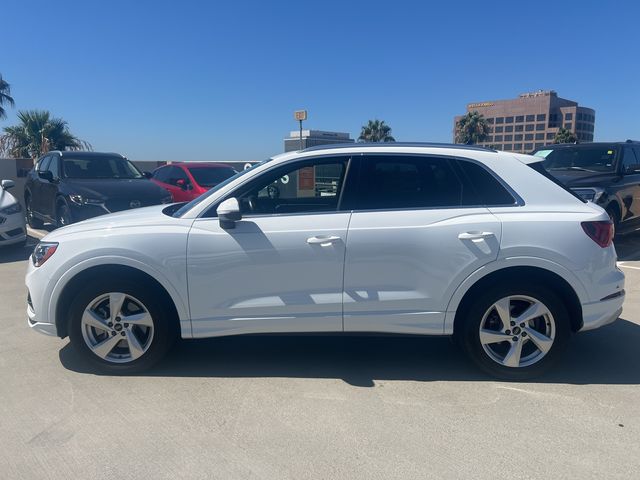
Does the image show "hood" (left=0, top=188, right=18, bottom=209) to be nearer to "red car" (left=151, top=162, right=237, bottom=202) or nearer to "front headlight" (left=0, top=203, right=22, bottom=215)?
"front headlight" (left=0, top=203, right=22, bottom=215)

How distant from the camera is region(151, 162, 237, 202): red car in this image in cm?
1184

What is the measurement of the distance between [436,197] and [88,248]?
2.56 metres

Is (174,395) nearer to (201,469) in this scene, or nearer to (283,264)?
(201,469)

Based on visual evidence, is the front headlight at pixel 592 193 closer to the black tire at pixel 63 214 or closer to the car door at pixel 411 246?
the car door at pixel 411 246

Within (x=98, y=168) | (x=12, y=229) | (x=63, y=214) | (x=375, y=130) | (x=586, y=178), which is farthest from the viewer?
(x=375, y=130)

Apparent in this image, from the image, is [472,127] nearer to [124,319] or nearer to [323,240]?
[323,240]

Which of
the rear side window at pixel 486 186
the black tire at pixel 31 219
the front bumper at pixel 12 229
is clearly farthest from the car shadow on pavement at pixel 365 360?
the black tire at pixel 31 219

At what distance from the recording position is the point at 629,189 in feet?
29.3

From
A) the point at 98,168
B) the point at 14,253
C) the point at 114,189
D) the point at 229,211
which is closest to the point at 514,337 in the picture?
the point at 229,211

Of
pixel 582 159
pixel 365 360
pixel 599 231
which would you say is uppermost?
pixel 582 159

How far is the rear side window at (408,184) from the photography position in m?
3.78

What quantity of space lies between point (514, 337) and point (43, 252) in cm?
355

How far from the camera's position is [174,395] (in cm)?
357

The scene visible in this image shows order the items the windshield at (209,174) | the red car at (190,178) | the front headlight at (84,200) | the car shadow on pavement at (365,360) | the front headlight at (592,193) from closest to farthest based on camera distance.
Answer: the car shadow on pavement at (365,360)
the front headlight at (592,193)
the front headlight at (84,200)
the red car at (190,178)
the windshield at (209,174)
